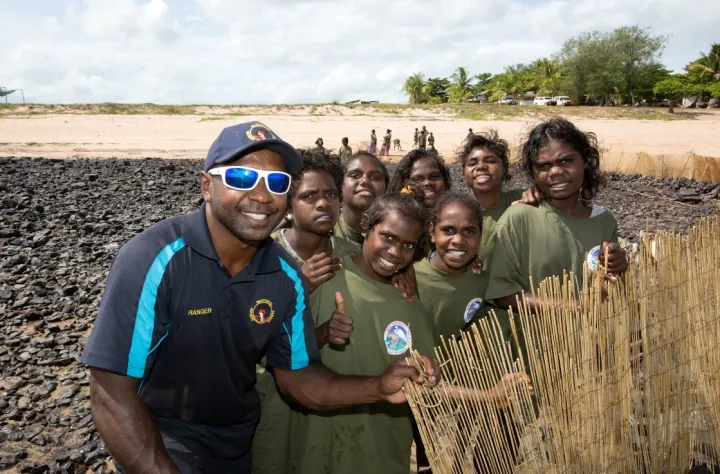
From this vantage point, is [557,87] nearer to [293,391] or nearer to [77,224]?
[77,224]

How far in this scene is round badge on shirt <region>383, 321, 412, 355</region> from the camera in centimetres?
272

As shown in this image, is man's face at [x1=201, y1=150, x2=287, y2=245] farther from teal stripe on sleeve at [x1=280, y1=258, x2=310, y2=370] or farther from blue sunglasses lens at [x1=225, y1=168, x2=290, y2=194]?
teal stripe on sleeve at [x1=280, y1=258, x2=310, y2=370]

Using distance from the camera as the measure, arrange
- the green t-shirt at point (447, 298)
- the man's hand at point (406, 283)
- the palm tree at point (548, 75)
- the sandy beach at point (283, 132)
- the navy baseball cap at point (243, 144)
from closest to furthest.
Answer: the navy baseball cap at point (243, 144) → the man's hand at point (406, 283) → the green t-shirt at point (447, 298) → the sandy beach at point (283, 132) → the palm tree at point (548, 75)

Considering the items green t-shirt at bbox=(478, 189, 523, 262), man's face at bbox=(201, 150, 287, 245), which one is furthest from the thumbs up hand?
green t-shirt at bbox=(478, 189, 523, 262)

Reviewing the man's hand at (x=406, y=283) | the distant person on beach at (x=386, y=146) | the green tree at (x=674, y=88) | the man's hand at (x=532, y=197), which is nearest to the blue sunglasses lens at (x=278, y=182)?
the man's hand at (x=406, y=283)

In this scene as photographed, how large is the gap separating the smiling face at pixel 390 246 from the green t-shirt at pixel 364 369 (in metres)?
0.08

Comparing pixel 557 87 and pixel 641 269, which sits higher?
pixel 557 87

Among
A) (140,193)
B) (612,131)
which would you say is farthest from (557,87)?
(140,193)

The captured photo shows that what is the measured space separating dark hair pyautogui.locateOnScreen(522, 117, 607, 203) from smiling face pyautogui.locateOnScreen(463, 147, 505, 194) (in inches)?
17.6

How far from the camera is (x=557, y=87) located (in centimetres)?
5809

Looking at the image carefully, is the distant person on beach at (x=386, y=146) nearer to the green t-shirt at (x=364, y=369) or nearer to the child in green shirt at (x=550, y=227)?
the child in green shirt at (x=550, y=227)

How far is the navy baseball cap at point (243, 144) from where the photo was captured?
7.15 ft

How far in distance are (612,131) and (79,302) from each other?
109 feet

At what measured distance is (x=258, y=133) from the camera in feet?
7.32
